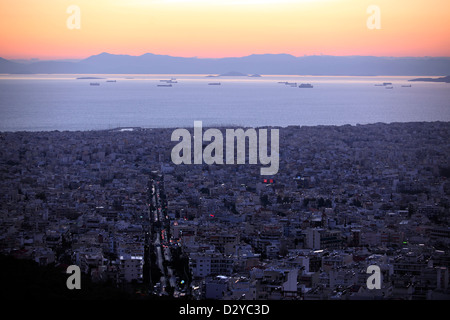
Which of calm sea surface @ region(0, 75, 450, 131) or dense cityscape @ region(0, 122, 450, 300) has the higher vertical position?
calm sea surface @ region(0, 75, 450, 131)

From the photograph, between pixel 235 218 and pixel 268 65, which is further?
pixel 268 65

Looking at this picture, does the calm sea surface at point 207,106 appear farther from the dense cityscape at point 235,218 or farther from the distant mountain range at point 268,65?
the dense cityscape at point 235,218

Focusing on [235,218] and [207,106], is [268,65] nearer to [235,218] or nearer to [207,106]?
[207,106]

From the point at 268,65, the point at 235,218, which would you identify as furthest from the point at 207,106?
the point at 235,218

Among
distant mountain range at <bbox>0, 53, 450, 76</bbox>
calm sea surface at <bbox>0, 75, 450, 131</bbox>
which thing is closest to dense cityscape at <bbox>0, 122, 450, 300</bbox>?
distant mountain range at <bbox>0, 53, 450, 76</bbox>

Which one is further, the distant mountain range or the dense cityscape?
the distant mountain range

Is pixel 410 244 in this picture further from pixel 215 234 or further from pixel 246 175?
pixel 246 175

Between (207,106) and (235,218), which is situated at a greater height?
(207,106)

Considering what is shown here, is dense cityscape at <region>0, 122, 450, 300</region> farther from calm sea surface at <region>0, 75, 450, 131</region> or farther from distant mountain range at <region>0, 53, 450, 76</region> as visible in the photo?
calm sea surface at <region>0, 75, 450, 131</region>
